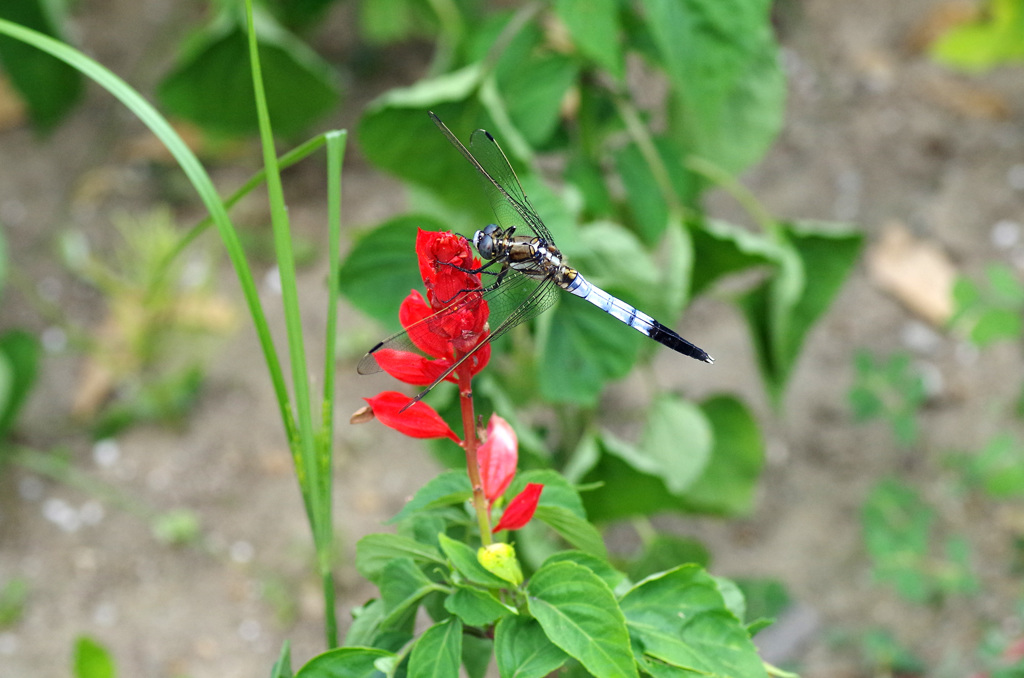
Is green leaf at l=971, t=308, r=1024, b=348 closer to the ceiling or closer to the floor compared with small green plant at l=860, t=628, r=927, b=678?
closer to the ceiling

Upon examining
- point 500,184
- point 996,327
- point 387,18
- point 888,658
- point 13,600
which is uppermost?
point 387,18

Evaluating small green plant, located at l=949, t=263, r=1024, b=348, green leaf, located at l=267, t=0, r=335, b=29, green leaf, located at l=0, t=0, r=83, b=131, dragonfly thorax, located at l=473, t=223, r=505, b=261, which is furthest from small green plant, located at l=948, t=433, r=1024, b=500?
green leaf, located at l=0, t=0, r=83, b=131

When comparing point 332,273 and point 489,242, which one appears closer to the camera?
point 332,273

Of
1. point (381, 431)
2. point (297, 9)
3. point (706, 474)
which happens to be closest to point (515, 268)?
point (706, 474)

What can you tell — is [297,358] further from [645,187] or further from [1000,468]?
[1000,468]

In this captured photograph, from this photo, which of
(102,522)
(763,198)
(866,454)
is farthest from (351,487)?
(763,198)

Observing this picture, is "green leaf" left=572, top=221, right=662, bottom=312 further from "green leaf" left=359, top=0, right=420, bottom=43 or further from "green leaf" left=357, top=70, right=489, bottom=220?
"green leaf" left=359, top=0, right=420, bottom=43
